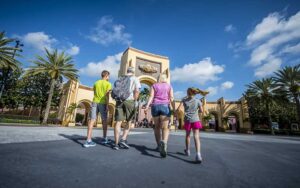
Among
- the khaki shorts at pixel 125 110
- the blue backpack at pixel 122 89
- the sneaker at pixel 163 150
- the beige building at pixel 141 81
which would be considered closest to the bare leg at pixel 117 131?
the khaki shorts at pixel 125 110

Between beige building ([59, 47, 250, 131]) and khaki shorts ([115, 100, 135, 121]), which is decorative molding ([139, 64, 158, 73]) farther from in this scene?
khaki shorts ([115, 100, 135, 121])

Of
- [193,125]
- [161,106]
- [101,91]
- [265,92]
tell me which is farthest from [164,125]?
[265,92]

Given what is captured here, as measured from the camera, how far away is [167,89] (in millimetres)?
3166

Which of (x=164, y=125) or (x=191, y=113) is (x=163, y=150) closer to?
(x=164, y=125)

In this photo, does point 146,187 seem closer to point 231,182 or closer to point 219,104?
point 231,182

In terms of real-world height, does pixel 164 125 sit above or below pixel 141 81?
below

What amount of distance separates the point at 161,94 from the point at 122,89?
0.85 meters

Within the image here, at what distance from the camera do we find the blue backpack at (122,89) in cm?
325

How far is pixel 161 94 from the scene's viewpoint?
3.11 m

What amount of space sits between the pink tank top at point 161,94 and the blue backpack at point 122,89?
0.58m

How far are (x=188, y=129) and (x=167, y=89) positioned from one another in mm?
900

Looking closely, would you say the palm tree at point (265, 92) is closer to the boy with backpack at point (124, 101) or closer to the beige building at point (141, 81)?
the beige building at point (141, 81)

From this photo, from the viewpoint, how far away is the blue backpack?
128 inches

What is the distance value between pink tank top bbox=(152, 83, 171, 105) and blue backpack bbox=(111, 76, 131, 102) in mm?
579
